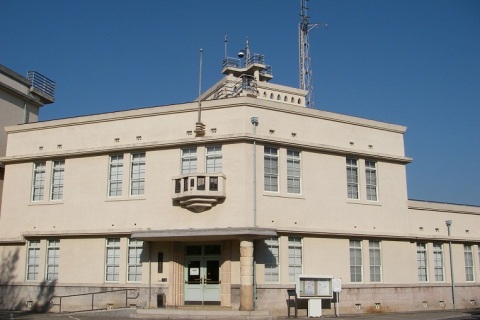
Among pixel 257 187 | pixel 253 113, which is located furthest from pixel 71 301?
pixel 253 113

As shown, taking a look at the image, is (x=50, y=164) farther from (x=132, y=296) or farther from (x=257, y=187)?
(x=257, y=187)

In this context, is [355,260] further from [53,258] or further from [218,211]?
[53,258]

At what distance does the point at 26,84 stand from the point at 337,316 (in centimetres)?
2217

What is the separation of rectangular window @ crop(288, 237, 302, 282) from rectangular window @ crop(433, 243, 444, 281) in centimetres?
878

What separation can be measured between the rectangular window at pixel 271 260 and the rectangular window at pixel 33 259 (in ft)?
37.1

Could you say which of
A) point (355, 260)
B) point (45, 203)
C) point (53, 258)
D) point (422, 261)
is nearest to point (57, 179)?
point (45, 203)

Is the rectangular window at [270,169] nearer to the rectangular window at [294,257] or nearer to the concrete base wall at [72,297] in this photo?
the rectangular window at [294,257]

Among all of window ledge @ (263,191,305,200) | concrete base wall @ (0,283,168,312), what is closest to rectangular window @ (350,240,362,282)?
window ledge @ (263,191,305,200)

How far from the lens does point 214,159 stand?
24641mm

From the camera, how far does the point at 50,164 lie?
27.6 m

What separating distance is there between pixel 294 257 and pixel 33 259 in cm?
1268

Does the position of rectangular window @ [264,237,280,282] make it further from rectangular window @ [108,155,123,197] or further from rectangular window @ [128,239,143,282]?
rectangular window @ [108,155,123,197]

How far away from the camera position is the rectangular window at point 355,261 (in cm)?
2598

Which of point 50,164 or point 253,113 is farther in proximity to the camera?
point 50,164
